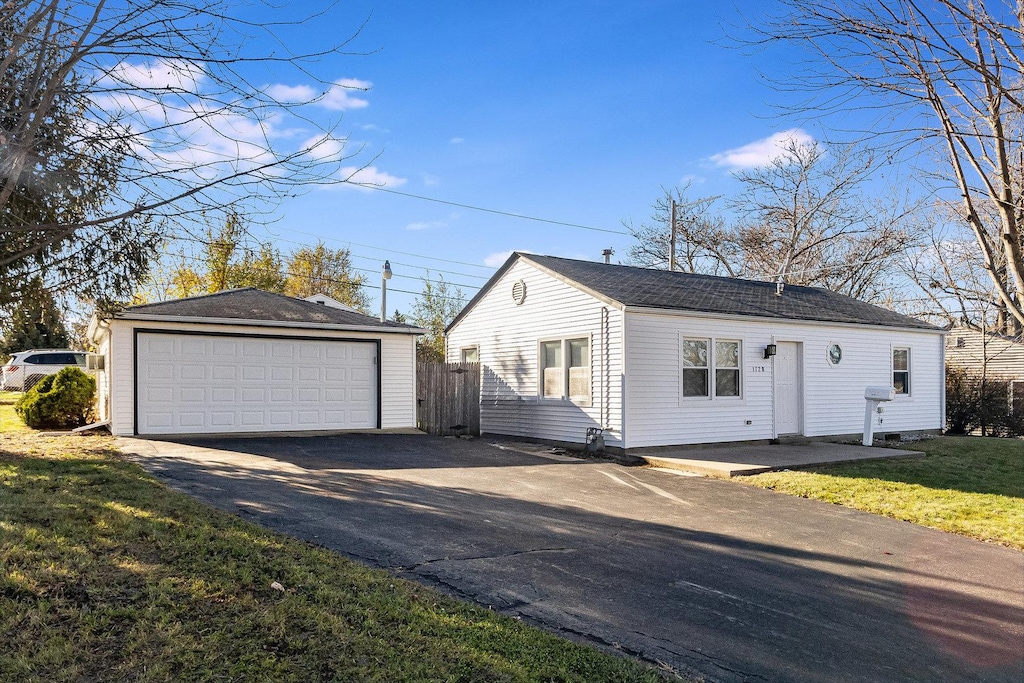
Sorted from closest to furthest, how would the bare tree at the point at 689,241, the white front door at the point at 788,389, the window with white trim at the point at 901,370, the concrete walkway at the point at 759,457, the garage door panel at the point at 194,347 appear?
the concrete walkway at the point at 759,457
the garage door panel at the point at 194,347
the white front door at the point at 788,389
the window with white trim at the point at 901,370
the bare tree at the point at 689,241

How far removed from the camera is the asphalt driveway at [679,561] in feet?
14.6

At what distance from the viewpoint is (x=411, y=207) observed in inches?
951

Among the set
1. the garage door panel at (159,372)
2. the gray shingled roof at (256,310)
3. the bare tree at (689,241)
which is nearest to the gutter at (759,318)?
the gray shingled roof at (256,310)

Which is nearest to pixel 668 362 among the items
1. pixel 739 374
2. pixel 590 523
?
pixel 739 374

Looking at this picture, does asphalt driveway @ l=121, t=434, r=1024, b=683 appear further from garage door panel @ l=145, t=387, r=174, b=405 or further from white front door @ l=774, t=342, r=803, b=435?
white front door @ l=774, t=342, r=803, b=435

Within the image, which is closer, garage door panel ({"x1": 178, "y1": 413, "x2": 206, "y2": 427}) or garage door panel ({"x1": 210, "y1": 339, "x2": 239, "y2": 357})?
garage door panel ({"x1": 178, "y1": 413, "x2": 206, "y2": 427})

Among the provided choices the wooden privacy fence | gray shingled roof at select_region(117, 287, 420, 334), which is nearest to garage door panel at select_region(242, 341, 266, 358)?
gray shingled roof at select_region(117, 287, 420, 334)

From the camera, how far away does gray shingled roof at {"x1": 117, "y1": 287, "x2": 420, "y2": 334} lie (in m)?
14.3

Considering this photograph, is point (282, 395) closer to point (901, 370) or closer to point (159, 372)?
point (159, 372)

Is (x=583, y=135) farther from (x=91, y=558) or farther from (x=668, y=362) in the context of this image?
(x=91, y=558)

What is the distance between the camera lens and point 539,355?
1589 centimetres

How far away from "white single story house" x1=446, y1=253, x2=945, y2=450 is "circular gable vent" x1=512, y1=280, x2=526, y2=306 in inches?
1.1

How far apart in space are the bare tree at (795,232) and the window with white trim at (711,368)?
15.4 meters

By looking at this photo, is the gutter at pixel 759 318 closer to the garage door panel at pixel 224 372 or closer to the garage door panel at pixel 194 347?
the garage door panel at pixel 224 372
